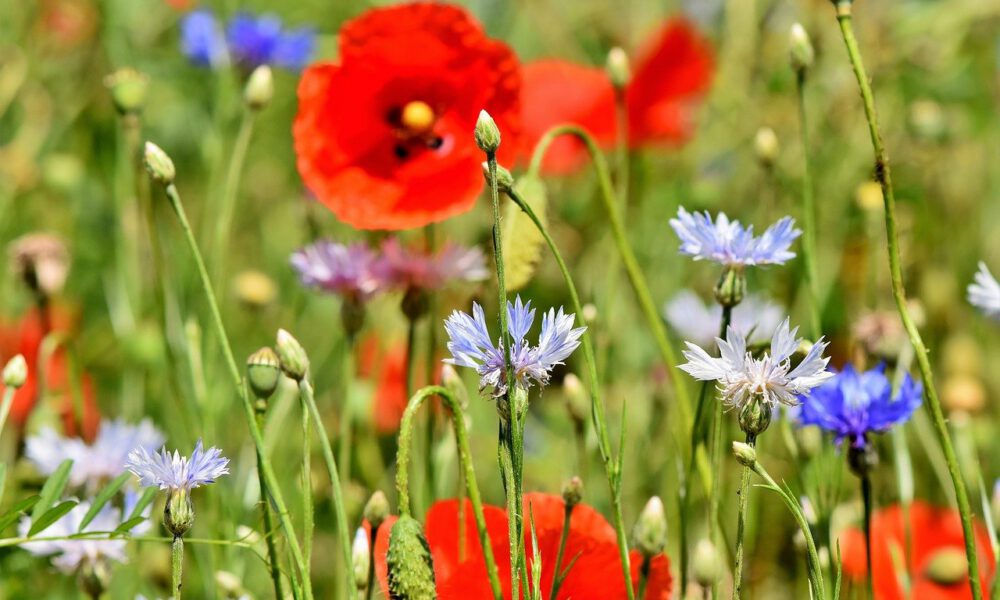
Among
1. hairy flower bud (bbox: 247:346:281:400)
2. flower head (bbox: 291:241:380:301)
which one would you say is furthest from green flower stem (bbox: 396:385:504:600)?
flower head (bbox: 291:241:380:301)

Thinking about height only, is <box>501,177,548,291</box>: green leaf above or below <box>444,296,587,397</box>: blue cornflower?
above

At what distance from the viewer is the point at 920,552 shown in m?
1.16

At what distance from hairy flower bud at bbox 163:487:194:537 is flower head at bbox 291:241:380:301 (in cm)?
37

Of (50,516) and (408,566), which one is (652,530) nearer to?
(408,566)

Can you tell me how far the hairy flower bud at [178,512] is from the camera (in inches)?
25.6

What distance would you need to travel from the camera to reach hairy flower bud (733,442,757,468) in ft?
2.05

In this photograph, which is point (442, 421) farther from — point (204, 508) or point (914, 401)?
point (914, 401)

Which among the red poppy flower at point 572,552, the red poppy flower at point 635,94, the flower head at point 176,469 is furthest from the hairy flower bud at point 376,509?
the red poppy flower at point 635,94

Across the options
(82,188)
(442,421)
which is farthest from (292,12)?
(442,421)

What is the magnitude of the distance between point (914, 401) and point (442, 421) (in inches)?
23.5

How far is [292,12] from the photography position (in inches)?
88.7

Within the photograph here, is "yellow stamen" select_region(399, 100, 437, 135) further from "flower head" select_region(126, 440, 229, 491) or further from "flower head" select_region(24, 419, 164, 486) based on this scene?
"flower head" select_region(126, 440, 229, 491)

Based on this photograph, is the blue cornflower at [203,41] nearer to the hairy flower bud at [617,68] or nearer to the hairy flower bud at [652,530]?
the hairy flower bud at [617,68]

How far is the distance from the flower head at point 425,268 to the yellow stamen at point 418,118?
11 centimetres
